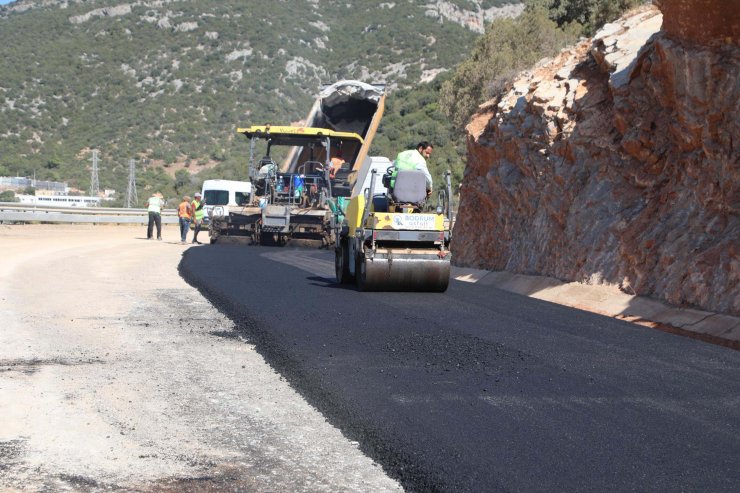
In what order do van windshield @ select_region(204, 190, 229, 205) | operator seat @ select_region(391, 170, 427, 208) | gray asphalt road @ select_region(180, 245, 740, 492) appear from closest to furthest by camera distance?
gray asphalt road @ select_region(180, 245, 740, 492) < operator seat @ select_region(391, 170, 427, 208) < van windshield @ select_region(204, 190, 229, 205)

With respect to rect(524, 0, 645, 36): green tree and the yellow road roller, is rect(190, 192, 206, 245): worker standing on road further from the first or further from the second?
the yellow road roller

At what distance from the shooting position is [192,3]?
298 ft

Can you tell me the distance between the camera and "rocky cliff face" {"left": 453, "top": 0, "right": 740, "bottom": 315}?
36.8ft

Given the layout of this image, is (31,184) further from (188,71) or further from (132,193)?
(188,71)

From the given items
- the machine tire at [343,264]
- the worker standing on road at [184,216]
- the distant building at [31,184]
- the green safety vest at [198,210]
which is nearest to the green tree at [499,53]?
the green safety vest at [198,210]

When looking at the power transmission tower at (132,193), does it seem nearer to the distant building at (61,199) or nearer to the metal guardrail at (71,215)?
the distant building at (61,199)

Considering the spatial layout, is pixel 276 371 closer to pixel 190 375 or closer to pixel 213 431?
pixel 190 375

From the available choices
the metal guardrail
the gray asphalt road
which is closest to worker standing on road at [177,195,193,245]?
the metal guardrail

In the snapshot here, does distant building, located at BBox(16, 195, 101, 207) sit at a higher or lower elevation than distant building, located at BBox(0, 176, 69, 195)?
lower

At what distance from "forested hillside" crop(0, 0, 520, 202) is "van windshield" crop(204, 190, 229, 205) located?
17.5 metres

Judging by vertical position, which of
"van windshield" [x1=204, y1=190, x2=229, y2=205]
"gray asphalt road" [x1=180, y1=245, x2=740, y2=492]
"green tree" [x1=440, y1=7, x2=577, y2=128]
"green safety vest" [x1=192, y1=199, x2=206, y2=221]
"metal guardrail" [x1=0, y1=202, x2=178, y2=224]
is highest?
"green tree" [x1=440, y1=7, x2=577, y2=128]

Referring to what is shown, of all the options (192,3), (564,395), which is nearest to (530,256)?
(564,395)

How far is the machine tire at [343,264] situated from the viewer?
551 inches

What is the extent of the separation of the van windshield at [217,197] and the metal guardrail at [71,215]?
4951 mm
